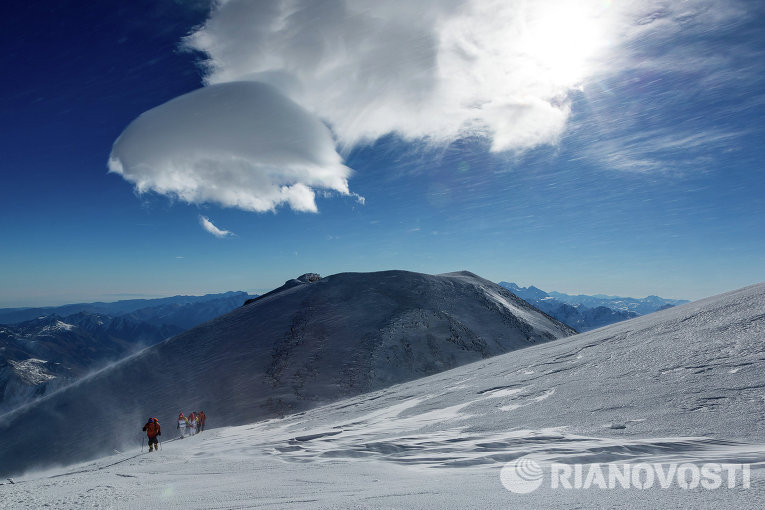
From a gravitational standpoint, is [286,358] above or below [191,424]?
above

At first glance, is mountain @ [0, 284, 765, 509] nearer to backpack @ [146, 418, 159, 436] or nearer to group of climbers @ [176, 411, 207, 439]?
backpack @ [146, 418, 159, 436]

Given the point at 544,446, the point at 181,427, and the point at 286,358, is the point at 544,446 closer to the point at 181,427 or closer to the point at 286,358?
the point at 181,427

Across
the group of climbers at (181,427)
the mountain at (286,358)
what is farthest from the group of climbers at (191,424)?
the mountain at (286,358)

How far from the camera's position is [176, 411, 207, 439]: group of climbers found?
2573 cm

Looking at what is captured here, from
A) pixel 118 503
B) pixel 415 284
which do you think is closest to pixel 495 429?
pixel 118 503

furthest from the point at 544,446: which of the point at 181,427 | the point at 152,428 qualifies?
the point at 181,427

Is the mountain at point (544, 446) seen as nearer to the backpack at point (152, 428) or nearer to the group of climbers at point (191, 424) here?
the backpack at point (152, 428)

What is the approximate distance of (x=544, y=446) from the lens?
26.2 feet

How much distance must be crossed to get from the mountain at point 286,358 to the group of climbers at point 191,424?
3.99ft

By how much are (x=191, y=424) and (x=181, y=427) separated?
1.35 metres

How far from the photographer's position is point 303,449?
41.5 ft

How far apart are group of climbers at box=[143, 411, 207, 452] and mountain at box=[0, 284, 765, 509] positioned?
5.07 m

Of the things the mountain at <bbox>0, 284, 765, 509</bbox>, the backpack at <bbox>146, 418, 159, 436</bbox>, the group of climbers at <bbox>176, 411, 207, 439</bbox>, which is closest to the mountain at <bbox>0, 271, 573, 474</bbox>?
the group of climbers at <bbox>176, 411, 207, 439</bbox>

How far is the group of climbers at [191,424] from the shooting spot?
2573 cm
